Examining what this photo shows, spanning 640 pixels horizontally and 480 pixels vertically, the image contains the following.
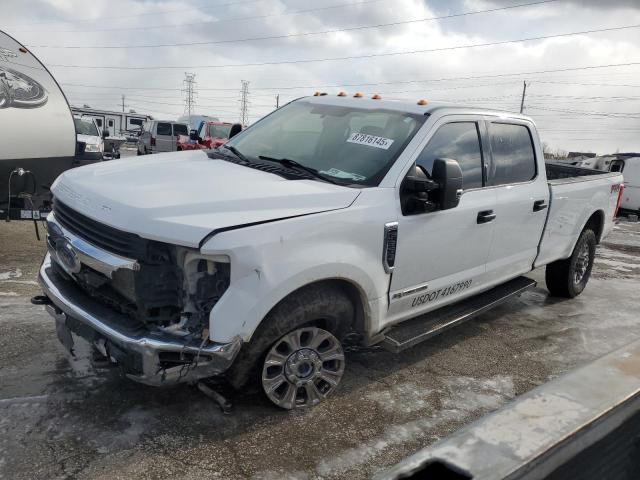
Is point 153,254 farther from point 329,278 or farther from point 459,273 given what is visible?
point 459,273

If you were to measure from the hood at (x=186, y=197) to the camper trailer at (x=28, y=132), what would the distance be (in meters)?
3.24

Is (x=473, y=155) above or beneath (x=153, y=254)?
above

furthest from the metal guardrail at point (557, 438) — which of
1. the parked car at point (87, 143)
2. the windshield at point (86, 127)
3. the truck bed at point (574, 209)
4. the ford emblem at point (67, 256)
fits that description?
the windshield at point (86, 127)

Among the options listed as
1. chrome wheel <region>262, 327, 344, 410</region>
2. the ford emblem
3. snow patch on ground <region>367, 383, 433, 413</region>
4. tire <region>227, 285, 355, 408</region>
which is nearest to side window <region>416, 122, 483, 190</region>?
tire <region>227, 285, 355, 408</region>

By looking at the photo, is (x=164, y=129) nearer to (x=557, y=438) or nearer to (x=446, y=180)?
(x=446, y=180)

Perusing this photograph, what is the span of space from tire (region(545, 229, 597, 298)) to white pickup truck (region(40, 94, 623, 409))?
150 cm

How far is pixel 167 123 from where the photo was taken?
24.6m

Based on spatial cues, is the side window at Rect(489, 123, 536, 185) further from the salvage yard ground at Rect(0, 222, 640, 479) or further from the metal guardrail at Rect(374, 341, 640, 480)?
the metal guardrail at Rect(374, 341, 640, 480)

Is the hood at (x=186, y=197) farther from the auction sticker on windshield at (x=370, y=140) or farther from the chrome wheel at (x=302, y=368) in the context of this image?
the chrome wheel at (x=302, y=368)

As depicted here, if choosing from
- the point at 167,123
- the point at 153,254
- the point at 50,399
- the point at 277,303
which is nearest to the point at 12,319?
the point at 50,399

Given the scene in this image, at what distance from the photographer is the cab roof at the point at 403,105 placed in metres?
3.87

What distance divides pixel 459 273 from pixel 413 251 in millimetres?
685

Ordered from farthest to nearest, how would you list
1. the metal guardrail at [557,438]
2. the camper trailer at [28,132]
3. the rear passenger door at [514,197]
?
the camper trailer at [28,132], the rear passenger door at [514,197], the metal guardrail at [557,438]

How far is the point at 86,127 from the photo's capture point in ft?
43.1
